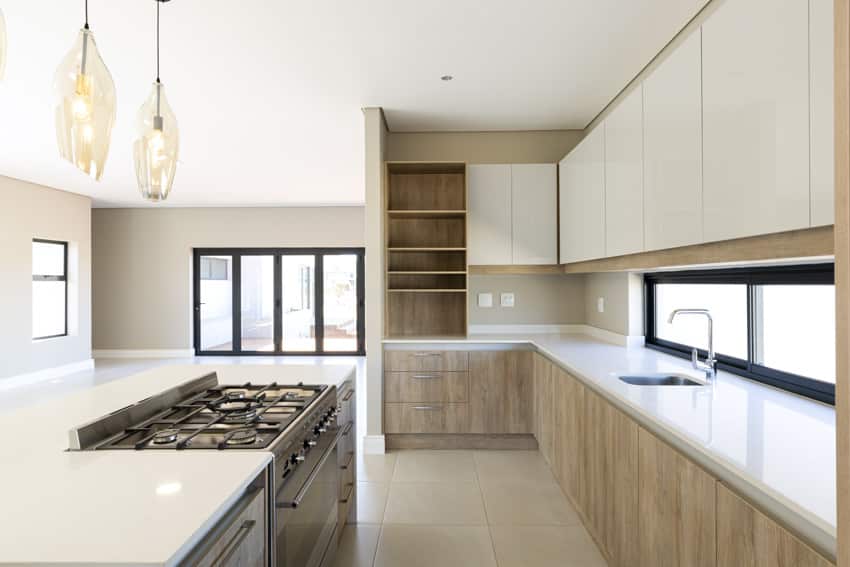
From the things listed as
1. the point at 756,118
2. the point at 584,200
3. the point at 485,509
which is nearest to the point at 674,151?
the point at 756,118

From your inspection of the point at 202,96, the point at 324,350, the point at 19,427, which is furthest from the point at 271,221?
the point at 19,427

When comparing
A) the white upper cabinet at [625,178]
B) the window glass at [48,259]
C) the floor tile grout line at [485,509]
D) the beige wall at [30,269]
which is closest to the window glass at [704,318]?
the white upper cabinet at [625,178]

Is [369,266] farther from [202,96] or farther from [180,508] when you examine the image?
[180,508]

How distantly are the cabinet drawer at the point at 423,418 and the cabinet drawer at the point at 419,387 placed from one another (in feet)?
0.18

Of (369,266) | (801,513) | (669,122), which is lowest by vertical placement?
(801,513)

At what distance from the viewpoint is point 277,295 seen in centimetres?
873

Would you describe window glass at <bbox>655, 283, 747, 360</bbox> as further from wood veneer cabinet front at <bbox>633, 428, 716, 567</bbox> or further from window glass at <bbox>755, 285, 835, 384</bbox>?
wood veneer cabinet front at <bbox>633, 428, 716, 567</bbox>

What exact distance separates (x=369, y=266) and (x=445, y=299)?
2.99 feet

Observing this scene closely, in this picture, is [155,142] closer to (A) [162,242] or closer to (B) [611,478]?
(B) [611,478]

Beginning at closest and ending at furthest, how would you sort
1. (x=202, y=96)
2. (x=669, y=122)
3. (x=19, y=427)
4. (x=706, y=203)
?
1. (x=19, y=427)
2. (x=706, y=203)
3. (x=669, y=122)
4. (x=202, y=96)

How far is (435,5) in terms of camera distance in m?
2.40

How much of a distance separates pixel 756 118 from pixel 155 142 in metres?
2.14

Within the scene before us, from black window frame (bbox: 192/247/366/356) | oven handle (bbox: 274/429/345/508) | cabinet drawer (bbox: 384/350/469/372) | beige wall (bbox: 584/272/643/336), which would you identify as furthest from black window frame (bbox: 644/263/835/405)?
black window frame (bbox: 192/247/366/356)

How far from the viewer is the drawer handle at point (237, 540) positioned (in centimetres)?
105
